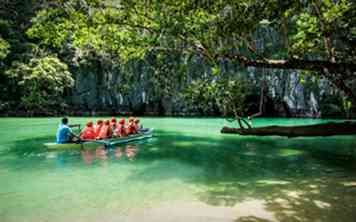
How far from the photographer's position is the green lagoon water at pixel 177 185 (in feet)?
17.9

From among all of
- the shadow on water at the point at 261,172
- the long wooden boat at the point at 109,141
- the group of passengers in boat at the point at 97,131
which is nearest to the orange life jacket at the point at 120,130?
the group of passengers in boat at the point at 97,131

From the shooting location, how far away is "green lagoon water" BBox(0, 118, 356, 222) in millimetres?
5449

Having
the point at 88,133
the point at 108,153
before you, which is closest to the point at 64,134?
the point at 88,133

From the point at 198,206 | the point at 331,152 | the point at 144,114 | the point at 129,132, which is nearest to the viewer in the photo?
the point at 198,206

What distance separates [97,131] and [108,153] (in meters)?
2.17

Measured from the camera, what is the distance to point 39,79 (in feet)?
114

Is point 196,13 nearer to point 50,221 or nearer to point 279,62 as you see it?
point 279,62

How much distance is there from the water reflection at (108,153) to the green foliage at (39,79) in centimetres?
2390

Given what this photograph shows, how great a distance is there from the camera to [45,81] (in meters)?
35.0

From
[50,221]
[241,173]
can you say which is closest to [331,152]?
[241,173]

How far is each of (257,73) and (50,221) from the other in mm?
32848

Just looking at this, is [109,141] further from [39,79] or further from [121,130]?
[39,79]

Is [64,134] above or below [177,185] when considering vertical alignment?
above

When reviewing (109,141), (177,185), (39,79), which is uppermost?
(39,79)
